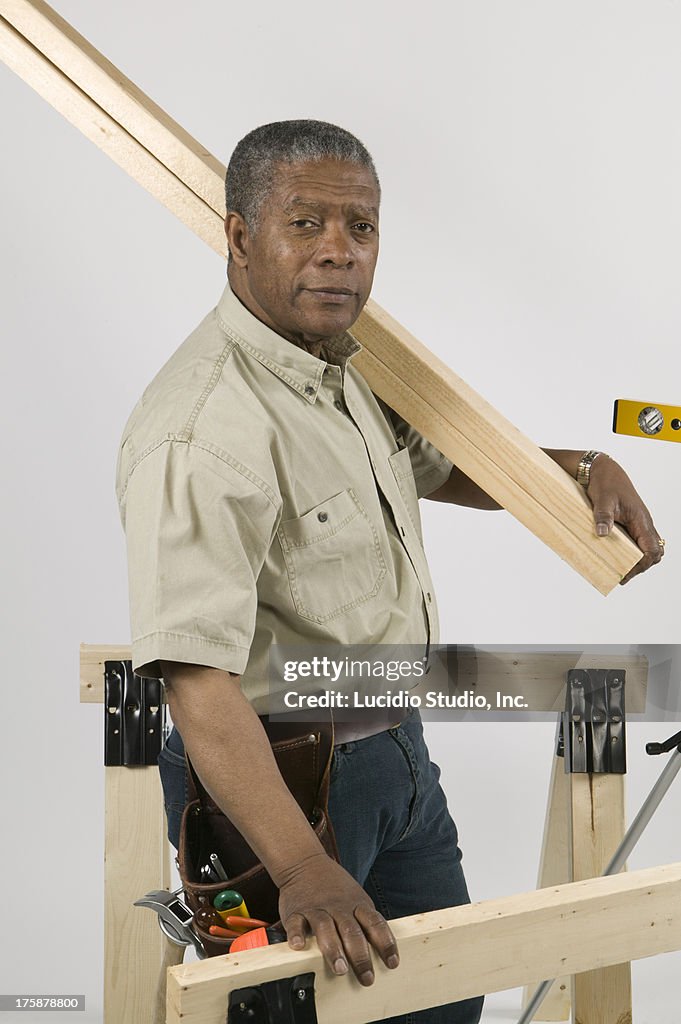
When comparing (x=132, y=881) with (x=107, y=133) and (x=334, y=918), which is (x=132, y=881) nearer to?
(x=334, y=918)

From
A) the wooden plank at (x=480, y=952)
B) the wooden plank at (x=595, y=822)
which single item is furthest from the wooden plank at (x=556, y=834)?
the wooden plank at (x=480, y=952)

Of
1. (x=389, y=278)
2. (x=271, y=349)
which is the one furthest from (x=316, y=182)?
(x=389, y=278)

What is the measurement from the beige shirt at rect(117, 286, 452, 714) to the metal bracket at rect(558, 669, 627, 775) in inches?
17.1

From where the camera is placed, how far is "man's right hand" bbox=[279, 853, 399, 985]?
131cm

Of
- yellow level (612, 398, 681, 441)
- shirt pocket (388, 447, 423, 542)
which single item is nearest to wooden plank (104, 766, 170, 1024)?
shirt pocket (388, 447, 423, 542)

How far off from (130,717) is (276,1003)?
37.7 inches

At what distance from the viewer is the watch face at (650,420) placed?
188cm

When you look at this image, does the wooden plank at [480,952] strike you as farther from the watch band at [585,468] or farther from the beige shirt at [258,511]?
the watch band at [585,468]

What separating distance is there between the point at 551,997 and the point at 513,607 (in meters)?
1.01

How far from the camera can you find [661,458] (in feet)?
10.9

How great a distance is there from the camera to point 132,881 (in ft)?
7.28

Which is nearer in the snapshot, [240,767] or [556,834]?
[240,767]

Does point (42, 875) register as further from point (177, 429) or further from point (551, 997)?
point (177, 429)

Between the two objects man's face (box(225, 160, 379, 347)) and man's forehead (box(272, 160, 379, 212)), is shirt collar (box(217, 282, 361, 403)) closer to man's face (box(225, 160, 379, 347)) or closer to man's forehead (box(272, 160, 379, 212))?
man's face (box(225, 160, 379, 347))
